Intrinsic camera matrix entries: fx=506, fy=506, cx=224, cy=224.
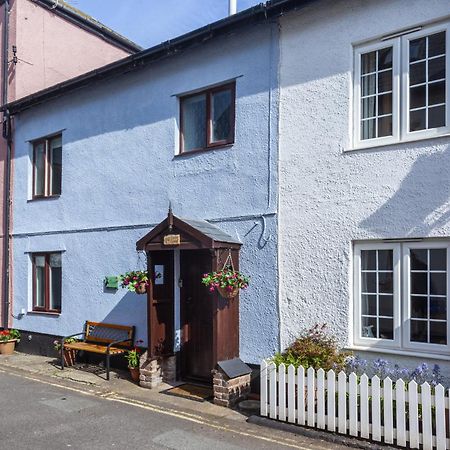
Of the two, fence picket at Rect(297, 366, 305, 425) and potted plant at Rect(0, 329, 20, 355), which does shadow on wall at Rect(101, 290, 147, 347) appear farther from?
fence picket at Rect(297, 366, 305, 425)

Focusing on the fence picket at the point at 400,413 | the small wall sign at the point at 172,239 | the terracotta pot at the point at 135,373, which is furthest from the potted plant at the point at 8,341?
the fence picket at the point at 400,413

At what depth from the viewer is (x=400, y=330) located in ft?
22.2

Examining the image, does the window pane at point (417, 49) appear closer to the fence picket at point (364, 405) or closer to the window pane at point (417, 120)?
the window pane at point (417, 120)

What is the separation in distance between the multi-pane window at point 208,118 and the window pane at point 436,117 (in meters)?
3.18

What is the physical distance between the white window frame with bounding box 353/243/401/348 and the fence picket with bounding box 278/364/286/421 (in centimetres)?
118

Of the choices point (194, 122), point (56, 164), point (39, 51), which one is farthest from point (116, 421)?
point (39, 51)

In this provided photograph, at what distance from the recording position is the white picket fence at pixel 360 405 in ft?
18.5

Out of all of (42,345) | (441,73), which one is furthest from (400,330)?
(42,345)

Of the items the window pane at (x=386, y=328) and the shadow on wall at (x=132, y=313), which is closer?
the window pane at (x=386, y=328)

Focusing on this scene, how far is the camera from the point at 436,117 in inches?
265

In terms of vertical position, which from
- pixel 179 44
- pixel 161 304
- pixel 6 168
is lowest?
pixel 161 304

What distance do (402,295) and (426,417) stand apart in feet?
5.44

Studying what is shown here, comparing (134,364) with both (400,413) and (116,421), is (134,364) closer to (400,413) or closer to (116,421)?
(116,421)

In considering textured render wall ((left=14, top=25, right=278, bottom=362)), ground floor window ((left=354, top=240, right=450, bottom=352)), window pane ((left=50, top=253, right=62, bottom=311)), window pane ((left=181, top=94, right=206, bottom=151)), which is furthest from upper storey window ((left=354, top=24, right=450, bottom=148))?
window pane ((left=50, top=253, right=62, bottom=311))
